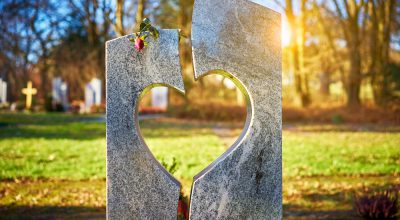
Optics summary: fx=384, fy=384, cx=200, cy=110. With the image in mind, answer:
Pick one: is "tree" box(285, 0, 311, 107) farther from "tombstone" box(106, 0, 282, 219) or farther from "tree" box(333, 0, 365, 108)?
"tombstone" box(106, 0, 282, 219)

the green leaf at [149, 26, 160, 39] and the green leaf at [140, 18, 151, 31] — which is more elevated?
the green leaf at [140, 18, 151, 31]

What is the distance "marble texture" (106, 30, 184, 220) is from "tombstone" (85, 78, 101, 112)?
22243 millimetres

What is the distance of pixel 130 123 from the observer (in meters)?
3.23

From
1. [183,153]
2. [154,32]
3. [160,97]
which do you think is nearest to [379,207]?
[154,32]

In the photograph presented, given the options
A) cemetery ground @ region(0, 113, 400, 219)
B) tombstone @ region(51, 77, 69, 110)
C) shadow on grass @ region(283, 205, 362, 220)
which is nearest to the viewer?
shadow on grass @ region(283, 205, 362, 220)

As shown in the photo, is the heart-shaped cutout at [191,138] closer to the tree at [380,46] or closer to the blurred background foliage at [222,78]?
the blurred background foliage at [222,78]

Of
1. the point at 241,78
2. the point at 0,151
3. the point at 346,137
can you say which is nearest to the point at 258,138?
the point at 241,78

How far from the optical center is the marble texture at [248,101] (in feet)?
10.6

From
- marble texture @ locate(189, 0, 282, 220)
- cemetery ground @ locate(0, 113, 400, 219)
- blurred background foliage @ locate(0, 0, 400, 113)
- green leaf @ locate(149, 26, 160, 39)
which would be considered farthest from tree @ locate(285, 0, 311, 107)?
green leaf @ locate(149, 26, 160, 39)

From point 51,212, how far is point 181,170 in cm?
281

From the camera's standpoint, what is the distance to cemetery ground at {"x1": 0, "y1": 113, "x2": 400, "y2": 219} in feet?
16.2

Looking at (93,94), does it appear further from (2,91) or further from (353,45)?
(353,45)

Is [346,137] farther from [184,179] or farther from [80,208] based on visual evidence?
[80,208]

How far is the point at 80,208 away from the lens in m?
4.94
